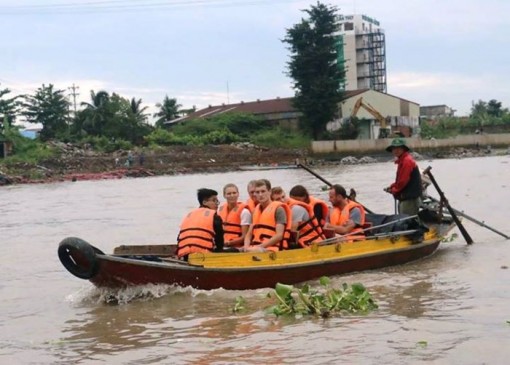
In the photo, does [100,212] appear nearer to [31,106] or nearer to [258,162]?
[258,162]

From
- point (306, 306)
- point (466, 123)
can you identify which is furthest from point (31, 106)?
point (306, 306)

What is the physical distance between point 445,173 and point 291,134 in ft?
94.5

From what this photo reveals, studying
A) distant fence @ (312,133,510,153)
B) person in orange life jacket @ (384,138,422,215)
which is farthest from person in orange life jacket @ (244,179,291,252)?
distant fence @ (312,133,510,153)

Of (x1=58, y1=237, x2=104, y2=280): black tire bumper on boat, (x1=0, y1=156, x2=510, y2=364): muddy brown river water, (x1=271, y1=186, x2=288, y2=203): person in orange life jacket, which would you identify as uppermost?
(x1=271, y1=186, x2=288, y2=203): person in orange life jacket

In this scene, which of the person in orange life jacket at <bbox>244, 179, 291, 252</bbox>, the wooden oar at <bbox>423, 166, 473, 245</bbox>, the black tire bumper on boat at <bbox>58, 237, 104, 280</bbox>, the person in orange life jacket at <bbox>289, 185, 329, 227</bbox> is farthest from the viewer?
the wooden oar at <bbox>423, 166, 473, 245</bbox>

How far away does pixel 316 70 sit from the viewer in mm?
65438

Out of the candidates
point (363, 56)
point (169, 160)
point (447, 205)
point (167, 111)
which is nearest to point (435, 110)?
point (363, 56)

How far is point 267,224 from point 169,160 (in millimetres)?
48896

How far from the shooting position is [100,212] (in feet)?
89.6

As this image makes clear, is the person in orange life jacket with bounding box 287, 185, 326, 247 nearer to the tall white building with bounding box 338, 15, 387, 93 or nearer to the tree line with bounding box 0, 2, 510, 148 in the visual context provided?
the tree line with bounding box 0, 2, 510, 148

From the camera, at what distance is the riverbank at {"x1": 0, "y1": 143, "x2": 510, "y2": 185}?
53562 mm

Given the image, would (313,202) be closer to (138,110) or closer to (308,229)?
(308,229)

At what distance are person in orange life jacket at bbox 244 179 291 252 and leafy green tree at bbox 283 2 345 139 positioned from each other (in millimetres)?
53526

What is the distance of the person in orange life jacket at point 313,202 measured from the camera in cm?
1160
